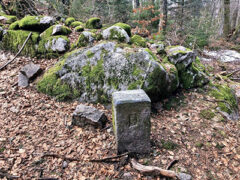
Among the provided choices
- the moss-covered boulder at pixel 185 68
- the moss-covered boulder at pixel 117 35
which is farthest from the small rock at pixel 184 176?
the moss-covered boulder at pixel 117 35

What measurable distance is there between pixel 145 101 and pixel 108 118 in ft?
5.14

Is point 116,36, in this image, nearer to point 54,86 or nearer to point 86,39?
point 86,39

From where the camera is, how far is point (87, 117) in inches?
143

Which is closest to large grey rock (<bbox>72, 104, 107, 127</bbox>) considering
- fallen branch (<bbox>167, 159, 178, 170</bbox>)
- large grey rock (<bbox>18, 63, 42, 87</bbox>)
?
fallen branch (<bbox>167, 159, 178, 170</bbox>)

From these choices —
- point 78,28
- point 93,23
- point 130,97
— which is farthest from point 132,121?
point 93,23

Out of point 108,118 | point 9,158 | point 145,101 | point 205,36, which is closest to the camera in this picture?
point 145,101

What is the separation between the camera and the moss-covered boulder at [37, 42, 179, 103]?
4391 millimetres

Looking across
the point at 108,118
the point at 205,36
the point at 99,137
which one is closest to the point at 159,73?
the point at 108,118

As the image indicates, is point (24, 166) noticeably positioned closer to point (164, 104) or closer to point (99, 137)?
point (99, 137)

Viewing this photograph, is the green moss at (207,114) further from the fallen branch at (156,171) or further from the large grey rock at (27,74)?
the large grey rock at (27,74)

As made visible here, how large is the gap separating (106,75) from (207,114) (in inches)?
117

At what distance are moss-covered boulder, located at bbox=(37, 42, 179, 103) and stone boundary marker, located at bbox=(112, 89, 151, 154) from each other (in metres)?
1.43

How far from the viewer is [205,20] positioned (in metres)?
10.6

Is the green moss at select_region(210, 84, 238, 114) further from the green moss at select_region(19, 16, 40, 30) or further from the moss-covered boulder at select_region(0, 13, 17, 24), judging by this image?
the moss-covered boulder at select_region(0, 13, 17, 24)
